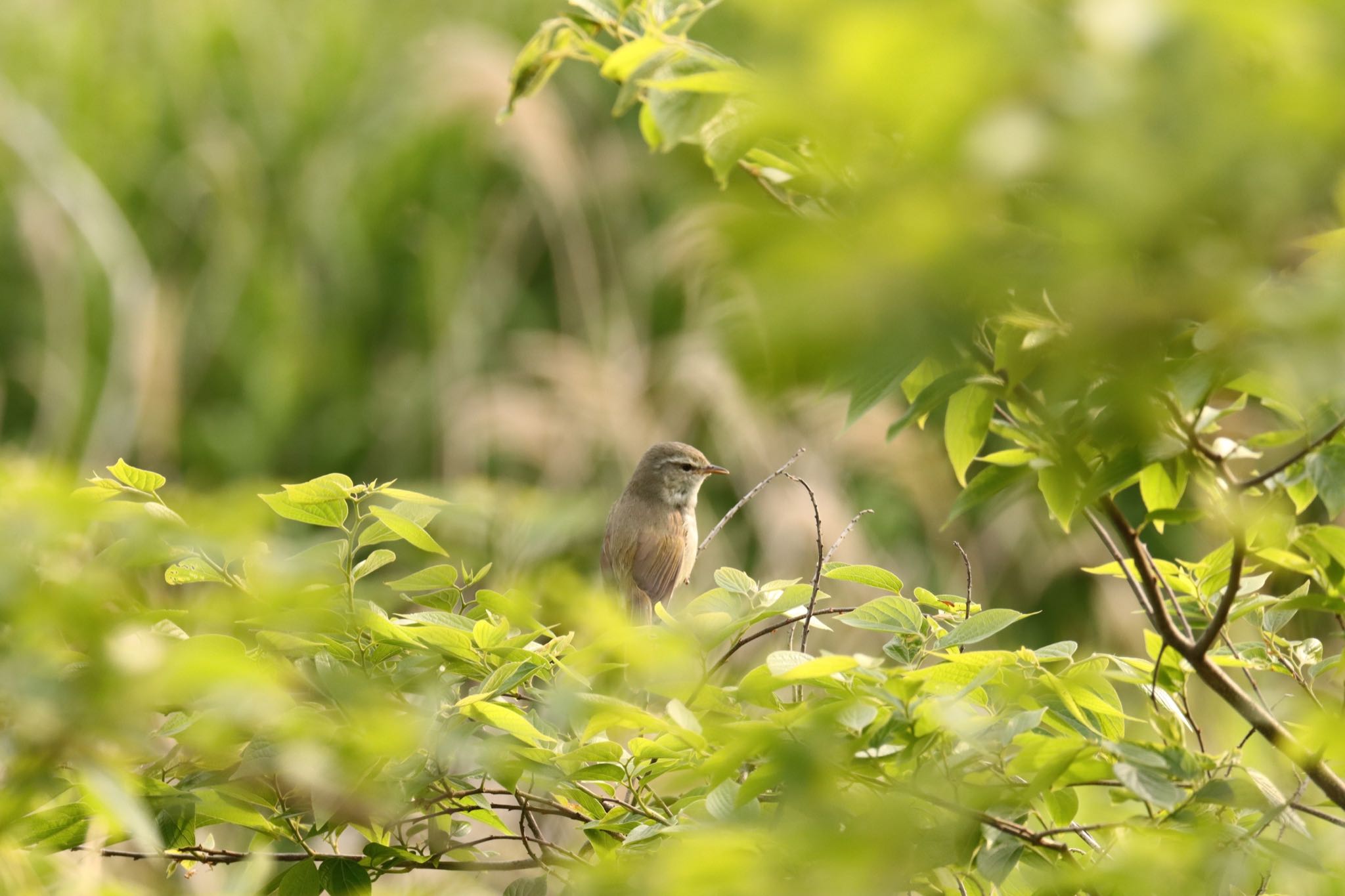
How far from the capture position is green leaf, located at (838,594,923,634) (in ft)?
4.21

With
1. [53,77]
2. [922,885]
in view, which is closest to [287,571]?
[922,885]

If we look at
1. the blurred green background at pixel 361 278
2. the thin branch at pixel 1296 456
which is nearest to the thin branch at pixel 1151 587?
the thin branch at pixel 1296 456

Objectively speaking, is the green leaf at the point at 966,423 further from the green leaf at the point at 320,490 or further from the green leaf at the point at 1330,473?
the green leaf at the point at 320,490

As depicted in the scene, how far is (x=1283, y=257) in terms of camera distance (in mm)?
716

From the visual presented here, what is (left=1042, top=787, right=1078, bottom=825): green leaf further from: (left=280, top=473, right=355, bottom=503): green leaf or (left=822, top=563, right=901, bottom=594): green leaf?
(left=280, top=473, right=355, bottom=503): green leaf

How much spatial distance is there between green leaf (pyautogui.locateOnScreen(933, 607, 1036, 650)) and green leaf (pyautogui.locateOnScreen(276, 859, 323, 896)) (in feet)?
2.48

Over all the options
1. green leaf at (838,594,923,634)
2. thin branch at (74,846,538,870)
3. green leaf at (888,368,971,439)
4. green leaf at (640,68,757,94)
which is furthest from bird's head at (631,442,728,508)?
green leaf at (640,68,757,94)

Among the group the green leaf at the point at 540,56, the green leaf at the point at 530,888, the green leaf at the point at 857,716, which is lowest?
the green leaf at the point at 530,888

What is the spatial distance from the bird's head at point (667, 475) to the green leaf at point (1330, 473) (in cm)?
296

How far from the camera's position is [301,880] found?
4.44ft

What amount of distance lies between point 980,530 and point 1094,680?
4051 mm

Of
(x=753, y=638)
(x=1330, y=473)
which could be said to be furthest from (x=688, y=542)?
(x=1330, y=473)

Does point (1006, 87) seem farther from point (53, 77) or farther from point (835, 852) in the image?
point (53, 77)

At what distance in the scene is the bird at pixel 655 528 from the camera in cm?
390
